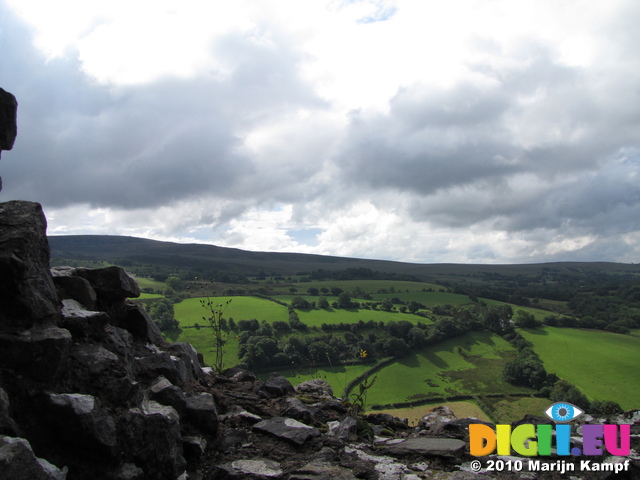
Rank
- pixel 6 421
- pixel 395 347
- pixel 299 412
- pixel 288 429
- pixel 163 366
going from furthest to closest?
pixel 395 347
pixel 299 412
pixel 163 366
pixel 288 429
pixel 6 421

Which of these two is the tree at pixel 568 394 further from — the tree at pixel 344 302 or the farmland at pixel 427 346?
the tree at pixel 344 302

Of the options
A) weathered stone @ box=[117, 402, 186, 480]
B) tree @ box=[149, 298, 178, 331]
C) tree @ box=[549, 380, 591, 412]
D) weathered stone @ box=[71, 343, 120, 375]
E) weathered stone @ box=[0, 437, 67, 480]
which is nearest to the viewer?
weathered stone @ box=[0, 437, 67, 480]

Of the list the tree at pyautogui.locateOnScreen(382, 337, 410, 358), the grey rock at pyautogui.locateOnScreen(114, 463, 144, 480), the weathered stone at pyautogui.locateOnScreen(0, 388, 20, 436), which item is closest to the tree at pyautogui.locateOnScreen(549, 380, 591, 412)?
the tree at pyautogui.locateOnScreen(382, 337, 410, 358)

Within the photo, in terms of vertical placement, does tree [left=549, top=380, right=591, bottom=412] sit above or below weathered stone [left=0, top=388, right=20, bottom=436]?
below

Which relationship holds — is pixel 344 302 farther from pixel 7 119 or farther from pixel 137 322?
pixel 7 119

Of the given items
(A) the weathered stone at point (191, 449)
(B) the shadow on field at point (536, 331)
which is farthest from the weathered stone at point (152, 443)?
(B) the shadow on field at point (536, 331)

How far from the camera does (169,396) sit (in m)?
7.24

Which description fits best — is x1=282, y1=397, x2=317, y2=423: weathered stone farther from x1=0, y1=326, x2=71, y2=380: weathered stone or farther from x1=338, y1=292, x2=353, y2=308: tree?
x1=338, y1=292, x2=353, y2=308: tree

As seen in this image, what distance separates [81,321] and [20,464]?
9.96ft

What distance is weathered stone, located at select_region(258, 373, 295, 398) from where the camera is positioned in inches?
404

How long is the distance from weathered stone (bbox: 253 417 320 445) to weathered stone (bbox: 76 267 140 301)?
446 cm

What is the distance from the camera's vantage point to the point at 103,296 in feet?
28.7

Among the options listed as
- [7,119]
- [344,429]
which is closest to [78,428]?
[344,429]

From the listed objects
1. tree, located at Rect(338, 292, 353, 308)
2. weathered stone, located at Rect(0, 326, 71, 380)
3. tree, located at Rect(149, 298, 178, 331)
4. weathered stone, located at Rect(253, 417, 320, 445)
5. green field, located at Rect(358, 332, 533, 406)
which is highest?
weathered stone, located at Rect(0, 326, 71, 380)
